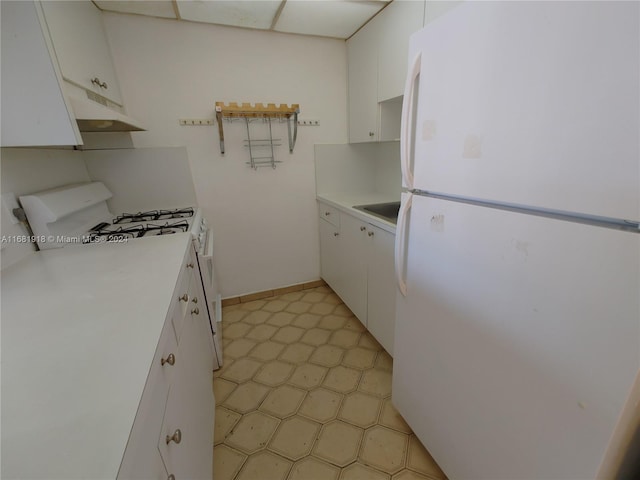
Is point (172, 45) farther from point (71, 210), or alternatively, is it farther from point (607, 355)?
point (607, 355)

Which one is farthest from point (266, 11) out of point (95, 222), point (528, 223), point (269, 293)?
point (269, 293)

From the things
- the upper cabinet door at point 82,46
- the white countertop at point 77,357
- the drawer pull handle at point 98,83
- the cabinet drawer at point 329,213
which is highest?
the upper cabinet door at point 82,46

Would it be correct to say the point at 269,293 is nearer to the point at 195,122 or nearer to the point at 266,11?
the point at 195,122

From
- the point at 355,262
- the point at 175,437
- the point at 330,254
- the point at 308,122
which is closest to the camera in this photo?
the point at 175,437

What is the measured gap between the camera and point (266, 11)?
5.79ft

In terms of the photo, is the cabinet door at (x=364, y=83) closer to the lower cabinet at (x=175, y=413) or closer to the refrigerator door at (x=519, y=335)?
the refrigerator door at (x=519, y=335)

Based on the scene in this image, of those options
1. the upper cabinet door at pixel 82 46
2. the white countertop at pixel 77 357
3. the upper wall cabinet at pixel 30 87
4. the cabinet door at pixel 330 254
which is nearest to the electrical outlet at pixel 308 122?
the cabinet door at pixel 330 254

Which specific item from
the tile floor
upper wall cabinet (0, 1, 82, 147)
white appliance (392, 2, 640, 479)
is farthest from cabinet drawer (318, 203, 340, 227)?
upper wall cabinet (0, 1, 82, 147)

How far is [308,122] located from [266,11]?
777 millimetres

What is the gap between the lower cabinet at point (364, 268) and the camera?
161 cm

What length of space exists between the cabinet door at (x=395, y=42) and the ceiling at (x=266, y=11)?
11 centimetres

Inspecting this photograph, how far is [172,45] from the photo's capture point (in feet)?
6.30

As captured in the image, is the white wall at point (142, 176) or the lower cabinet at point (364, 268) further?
the white wall at point (142, 176)

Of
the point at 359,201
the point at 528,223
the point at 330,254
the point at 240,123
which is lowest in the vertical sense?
the point at 330,254
